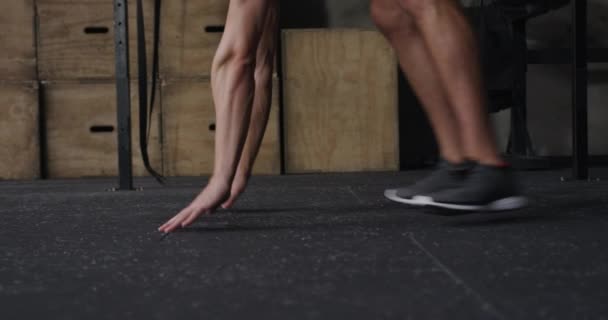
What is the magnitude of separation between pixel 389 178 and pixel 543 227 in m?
1.36

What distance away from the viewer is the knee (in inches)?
51.9

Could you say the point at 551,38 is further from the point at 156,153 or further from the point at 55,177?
the point at 55,177

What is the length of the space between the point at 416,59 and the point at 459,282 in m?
0.68

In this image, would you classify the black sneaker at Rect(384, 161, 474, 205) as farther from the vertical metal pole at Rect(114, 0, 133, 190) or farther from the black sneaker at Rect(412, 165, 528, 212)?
the vertical metal pole at Rect(114, 0, 133, 190)

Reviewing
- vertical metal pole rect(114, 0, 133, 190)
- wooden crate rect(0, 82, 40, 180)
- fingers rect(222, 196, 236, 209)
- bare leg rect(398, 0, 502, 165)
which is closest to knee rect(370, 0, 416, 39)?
bare leg rect(398, 0, 502, 165)

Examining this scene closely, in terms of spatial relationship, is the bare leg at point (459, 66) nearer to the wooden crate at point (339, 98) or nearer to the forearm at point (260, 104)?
the forearm at point (260, 104)

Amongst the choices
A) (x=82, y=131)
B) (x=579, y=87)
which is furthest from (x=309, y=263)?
(x=82, y=131)

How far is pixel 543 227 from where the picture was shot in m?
1.12

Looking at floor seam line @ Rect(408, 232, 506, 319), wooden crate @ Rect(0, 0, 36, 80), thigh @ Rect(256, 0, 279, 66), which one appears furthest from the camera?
wooden crate @ Rect(0, 0, 36, 80)

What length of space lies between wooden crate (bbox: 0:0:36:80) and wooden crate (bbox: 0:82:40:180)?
0.21 ft

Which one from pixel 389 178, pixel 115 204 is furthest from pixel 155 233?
pixel 389 178

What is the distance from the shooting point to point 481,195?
1068 millimetres

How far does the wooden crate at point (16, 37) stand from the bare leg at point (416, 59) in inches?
72.9

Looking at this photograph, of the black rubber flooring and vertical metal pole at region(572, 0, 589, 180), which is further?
vertical metal pole at region(572, 0, 589, 180)
